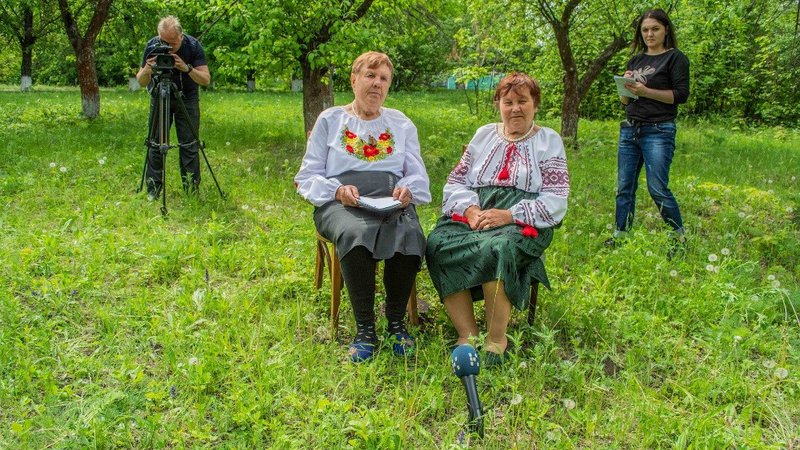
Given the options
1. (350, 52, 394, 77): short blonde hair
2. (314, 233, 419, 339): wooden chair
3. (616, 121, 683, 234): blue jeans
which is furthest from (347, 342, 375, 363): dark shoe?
(616, 121, 683, 234): blue jeans

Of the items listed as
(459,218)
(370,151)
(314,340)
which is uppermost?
(370,151)

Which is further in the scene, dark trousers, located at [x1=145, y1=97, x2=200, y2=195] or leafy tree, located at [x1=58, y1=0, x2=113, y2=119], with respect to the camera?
leafy tree, located at [x1=58, y1=0, x2=113, y2=119]

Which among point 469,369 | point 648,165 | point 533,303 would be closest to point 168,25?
point 533,303

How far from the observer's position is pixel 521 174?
3.19 meters

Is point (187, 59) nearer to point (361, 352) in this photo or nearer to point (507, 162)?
point (507, 162)

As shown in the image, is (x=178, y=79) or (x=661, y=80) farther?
(x=178, y=79)

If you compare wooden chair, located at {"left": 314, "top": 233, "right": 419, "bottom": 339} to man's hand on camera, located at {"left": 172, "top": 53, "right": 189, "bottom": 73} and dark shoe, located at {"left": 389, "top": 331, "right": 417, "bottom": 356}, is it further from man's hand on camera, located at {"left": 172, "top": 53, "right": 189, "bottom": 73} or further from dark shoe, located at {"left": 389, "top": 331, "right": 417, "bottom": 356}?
man's hand on camera, located at {"left": 172, "top": 53, "right": 189, "bottom": 73}

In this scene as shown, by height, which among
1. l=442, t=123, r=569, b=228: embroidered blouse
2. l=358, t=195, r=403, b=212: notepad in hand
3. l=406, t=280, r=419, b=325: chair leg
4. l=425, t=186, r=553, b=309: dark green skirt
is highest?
l=442, t=123, r=569, b=228: embroidered blouse

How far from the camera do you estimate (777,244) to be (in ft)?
14.8

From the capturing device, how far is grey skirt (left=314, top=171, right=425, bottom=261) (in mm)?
2916

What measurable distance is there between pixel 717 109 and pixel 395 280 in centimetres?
1557

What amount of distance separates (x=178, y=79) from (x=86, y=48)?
5688mm

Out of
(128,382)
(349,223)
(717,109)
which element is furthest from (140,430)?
(717,109)

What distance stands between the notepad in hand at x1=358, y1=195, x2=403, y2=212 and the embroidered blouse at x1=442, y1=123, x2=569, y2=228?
1.19ft
